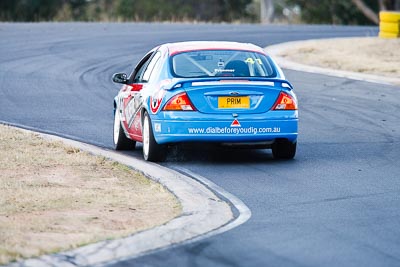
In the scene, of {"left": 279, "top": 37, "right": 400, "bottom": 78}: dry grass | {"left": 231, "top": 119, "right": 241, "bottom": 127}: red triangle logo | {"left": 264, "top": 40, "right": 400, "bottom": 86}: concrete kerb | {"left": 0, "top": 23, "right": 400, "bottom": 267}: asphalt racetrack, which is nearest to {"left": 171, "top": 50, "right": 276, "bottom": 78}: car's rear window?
{"left": 231, "top": 119, "right": 241, "bottom": 127}: red triangle logo

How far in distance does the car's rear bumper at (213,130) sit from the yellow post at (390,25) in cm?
2205

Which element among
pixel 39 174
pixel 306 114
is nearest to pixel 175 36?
pixel 306 114

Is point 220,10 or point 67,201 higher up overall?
point 67,201

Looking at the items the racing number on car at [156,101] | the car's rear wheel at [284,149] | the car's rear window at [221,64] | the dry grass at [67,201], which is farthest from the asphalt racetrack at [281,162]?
the car's rear window at [221,64]

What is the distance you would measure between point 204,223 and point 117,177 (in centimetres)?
298

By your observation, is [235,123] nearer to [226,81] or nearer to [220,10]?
[226,81]

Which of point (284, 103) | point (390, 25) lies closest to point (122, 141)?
point (284, 103)

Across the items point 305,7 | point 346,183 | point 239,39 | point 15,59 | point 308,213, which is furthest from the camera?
point 305,7

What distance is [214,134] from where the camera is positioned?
14.4 meters

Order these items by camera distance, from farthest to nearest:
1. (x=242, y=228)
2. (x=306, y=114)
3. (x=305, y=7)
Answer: (x=305, y=7), (x=306, y=114), (x=242, y=228)

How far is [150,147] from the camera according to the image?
48.1 feet

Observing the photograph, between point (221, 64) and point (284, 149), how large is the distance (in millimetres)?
1258

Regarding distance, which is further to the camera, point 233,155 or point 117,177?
point 233,155

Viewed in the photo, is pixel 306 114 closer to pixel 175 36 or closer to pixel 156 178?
pixel 156 178
